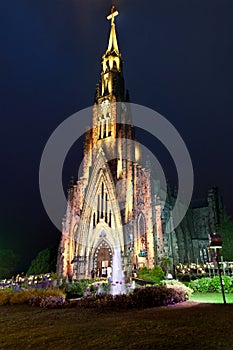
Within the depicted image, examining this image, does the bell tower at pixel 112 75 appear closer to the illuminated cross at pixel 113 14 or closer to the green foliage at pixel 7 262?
the illuminated cross at pixel 113 14

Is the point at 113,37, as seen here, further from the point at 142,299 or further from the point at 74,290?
the point at 142,299

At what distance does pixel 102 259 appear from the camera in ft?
132

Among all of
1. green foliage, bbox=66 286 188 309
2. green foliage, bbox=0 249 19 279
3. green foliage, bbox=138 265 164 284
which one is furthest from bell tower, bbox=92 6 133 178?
green foliage, bbox=66 286 188 309

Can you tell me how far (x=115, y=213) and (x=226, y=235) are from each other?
21582 millimetres

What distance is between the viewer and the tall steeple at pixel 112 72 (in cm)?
5591

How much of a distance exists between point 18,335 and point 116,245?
31150 mm

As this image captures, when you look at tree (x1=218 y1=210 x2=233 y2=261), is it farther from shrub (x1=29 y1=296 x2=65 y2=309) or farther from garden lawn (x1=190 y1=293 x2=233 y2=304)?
shrub (x1=29 y1=296 x2=65 y2=309)

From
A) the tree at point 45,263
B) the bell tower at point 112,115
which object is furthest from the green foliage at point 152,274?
the tree at point 45,263

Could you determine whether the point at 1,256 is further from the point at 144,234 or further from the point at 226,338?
the point at 226,338

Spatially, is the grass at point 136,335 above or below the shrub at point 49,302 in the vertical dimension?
above

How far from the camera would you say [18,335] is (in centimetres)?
700

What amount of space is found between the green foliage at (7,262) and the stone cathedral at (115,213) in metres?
14.6

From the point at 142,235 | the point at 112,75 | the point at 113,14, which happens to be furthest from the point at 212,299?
the point at 113,14

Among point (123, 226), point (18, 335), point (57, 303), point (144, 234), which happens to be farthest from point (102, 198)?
point (18, 335)
